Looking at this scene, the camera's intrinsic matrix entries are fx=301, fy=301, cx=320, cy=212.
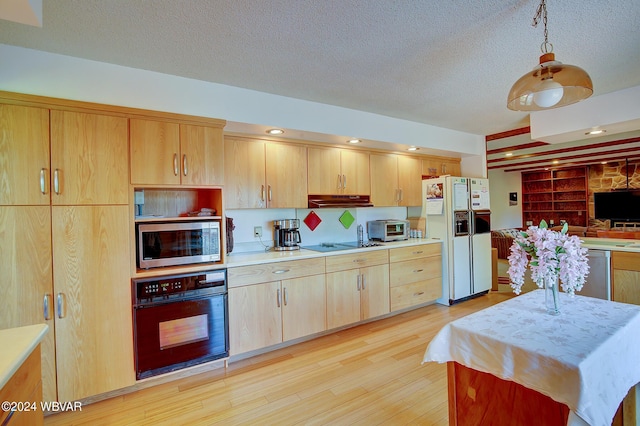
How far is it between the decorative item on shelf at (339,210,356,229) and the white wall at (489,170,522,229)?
20.8 feet

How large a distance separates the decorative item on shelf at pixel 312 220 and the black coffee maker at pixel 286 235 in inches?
12.2

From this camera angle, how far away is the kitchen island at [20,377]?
0.95 metres

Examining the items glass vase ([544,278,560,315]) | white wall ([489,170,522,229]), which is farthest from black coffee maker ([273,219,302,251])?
white wall ([489,170,522,229])

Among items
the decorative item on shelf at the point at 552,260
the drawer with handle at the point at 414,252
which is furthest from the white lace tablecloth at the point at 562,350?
the drawer with handle at the point at 414,252

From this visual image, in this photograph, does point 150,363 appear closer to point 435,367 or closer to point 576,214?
point 435,367

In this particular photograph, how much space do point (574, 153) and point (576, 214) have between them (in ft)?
10.6

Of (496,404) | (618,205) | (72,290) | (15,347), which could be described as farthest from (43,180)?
(618,205)

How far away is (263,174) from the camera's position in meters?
3.06

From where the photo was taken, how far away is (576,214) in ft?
27.5

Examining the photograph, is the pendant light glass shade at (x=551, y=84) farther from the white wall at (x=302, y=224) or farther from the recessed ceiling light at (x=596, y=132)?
the white wall at (x=302, y=224)

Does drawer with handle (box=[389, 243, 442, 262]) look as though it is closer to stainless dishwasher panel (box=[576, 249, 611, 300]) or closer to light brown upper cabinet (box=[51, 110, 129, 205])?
stainless dishwasher panel (box=[576, 249, 611, 300])

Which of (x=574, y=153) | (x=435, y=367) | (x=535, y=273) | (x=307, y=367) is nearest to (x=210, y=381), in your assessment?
(x=307, y=367)

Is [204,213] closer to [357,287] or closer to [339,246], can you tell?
[339,246]

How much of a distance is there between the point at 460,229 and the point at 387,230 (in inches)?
41.4
